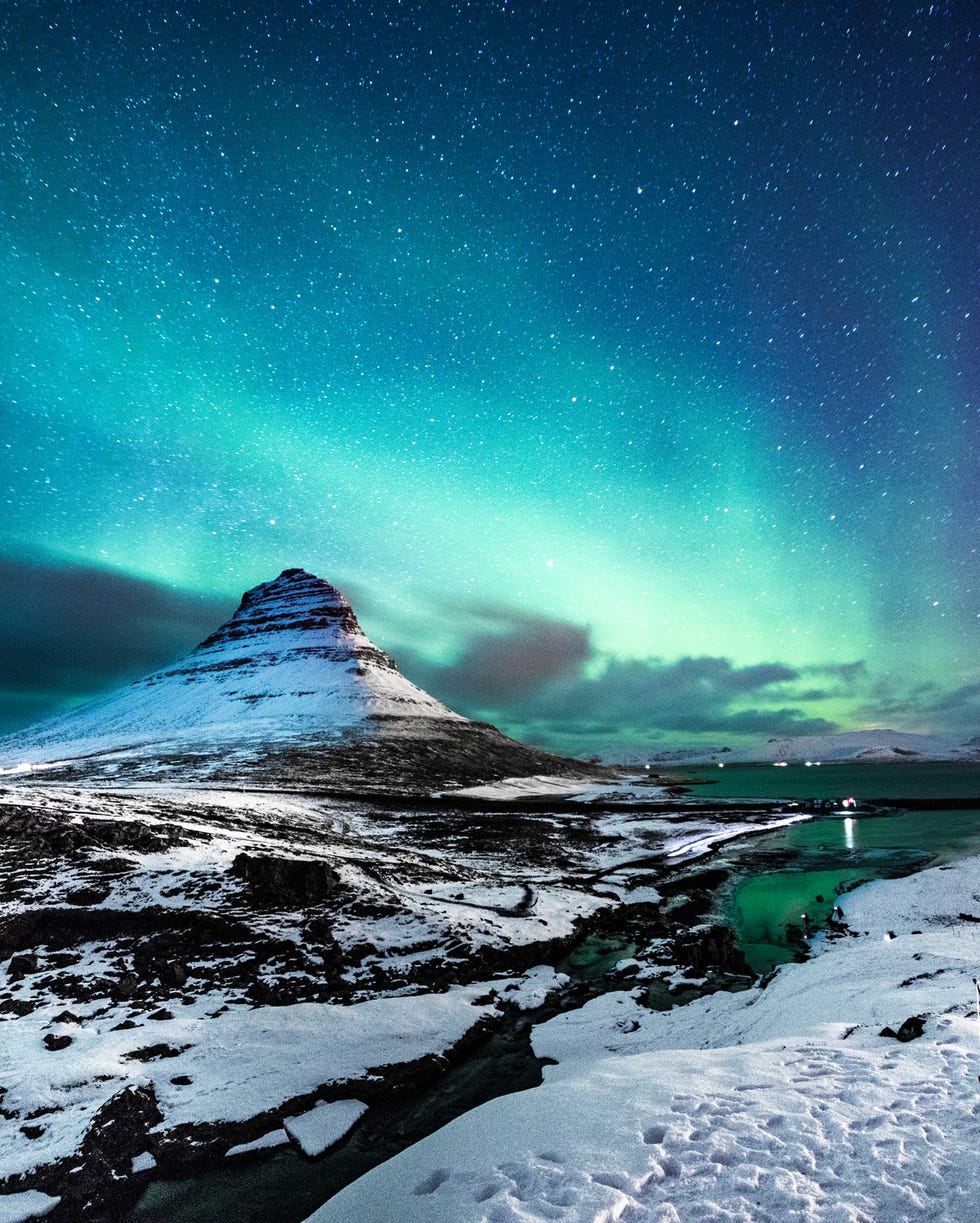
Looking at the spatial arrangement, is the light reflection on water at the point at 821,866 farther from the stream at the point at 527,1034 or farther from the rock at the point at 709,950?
the rock at the point at 709,950

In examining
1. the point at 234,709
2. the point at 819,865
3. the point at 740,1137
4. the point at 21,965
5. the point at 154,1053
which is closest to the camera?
the point at 740,1137

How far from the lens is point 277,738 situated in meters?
124

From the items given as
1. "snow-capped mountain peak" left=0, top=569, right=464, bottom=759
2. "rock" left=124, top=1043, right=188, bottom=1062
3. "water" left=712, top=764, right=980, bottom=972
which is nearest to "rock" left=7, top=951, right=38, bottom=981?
"rock" left=124, top=1043, right=188, bottom=1062

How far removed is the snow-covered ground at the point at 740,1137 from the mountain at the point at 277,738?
7348cm

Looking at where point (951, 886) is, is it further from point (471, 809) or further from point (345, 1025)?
point (471, 809)

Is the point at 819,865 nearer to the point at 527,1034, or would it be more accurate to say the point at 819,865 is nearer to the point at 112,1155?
the point at 527,1034

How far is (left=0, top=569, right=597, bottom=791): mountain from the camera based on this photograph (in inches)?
3610

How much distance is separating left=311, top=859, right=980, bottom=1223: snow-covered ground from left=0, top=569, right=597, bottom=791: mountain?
73475 millimetres

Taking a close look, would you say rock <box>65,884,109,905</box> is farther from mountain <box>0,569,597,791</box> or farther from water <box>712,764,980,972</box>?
mountain <box>0,569,597,791</box>

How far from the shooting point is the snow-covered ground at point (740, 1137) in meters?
6.20

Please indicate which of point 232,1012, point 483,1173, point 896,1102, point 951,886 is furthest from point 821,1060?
point 951,886

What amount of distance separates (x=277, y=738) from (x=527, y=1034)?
120 m

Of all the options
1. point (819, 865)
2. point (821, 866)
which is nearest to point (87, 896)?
point (821, 866)

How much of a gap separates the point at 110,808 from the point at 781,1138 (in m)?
34.6
